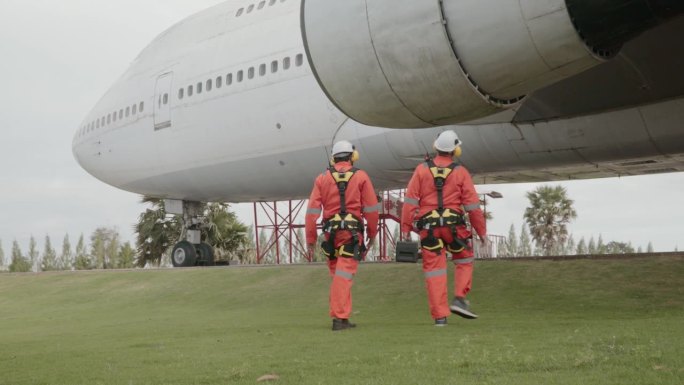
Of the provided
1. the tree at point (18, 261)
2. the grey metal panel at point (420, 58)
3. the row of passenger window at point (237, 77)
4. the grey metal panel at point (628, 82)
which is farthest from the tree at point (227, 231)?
the grey metal panel at point (420, 58)

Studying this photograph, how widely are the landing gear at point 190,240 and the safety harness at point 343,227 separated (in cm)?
1162

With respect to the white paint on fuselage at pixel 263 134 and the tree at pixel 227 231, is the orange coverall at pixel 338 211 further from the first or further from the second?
the tree at pixel 227 231

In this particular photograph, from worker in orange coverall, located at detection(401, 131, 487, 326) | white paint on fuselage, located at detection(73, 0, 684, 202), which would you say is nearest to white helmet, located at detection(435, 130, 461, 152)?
worker in orange coverall, located at detection(401, 131, 487, 326)

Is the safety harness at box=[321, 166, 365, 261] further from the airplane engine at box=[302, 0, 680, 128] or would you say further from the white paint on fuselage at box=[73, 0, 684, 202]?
the white paint on fuselage at box=[73, 0, 684, 202]

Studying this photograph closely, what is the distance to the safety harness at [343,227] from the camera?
7.89 m

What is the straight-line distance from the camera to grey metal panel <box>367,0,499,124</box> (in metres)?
5.97

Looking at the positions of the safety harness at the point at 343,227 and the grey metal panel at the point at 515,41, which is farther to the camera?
the safety harness at the point at 343,227

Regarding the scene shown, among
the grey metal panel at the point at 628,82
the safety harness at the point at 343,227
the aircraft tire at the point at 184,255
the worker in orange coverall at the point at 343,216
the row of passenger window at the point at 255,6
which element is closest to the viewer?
the grey metal panel at the point at 628,82

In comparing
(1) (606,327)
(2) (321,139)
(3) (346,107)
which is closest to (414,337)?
(1) (606,327)

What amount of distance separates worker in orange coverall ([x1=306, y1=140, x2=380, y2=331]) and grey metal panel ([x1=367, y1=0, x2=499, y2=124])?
1.67 meters

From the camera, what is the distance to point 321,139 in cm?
1403

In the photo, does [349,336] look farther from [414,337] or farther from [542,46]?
[542,46]

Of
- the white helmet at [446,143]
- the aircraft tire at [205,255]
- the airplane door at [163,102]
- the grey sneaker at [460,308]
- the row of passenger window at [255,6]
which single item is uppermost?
the row of passenger window at [255,6]

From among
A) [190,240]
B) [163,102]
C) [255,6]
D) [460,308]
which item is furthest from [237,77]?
[460,308]
